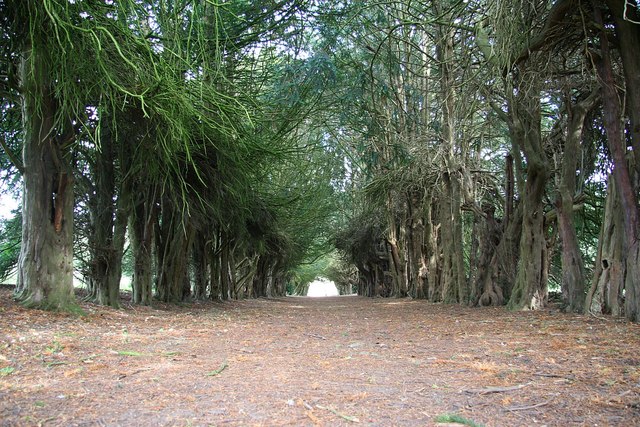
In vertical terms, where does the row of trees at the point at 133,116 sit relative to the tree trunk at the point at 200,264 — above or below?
above

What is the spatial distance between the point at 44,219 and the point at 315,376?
5.54 meters

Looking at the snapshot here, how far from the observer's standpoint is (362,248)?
25766 mm

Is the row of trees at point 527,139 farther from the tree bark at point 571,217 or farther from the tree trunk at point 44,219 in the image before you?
the tree trunk at point 44,219

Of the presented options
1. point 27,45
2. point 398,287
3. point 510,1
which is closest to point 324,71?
point 510,1

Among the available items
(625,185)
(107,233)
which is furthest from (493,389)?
(107,233)

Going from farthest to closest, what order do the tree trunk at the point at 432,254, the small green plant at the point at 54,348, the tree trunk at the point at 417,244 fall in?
1. the tree trunk at the point at 417,244
2. the tree trunk at the point at 432,254
3. the small green plant at the point at 54,348

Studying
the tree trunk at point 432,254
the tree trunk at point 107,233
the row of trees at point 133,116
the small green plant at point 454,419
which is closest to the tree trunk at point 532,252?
the row of trees at point 133,116

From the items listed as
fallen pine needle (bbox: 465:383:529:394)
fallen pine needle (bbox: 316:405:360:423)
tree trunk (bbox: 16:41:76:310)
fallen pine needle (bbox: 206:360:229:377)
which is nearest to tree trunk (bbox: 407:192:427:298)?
tree trunk (bbox: 16:41:76:310)

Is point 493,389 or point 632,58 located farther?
point 632,58

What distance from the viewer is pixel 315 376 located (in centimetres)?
387

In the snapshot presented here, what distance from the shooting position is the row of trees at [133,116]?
556 cm

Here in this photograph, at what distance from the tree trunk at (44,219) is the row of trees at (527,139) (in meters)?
5.12

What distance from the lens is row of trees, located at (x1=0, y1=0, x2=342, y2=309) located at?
5559mm

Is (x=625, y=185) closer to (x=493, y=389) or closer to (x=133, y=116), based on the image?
(x=493, y=389)
